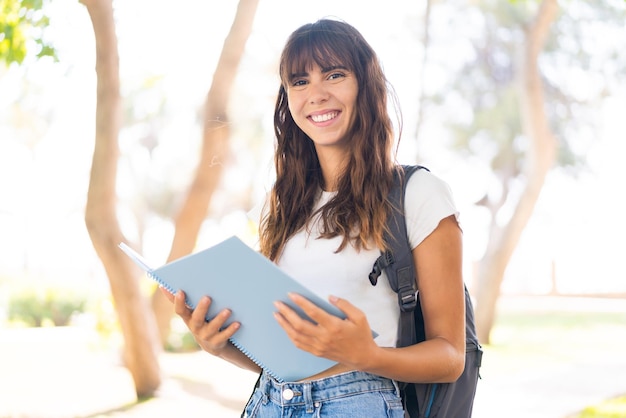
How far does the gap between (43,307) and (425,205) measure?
43.4 feet

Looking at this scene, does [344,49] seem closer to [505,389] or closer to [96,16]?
[96,16]

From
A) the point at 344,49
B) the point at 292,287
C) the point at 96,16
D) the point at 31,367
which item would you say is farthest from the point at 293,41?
the point at 31,367

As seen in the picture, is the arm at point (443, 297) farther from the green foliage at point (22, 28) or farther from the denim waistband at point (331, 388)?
the green foliage at point (22, 28)

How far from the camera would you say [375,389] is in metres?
1.63

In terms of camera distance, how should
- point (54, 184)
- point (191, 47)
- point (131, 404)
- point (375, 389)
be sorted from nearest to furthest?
point (375, 389), point (131, 404), point (191, 47), point (54, 184)

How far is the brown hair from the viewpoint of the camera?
5.67 feet

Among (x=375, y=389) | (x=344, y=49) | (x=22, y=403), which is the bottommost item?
(x=375, y=389)

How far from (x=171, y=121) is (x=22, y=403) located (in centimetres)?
1784

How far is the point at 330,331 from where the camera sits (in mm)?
1378

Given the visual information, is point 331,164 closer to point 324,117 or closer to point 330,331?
point 324,117

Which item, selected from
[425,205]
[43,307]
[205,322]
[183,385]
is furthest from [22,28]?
[43,307]

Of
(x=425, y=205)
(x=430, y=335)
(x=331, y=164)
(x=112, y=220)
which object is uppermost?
(x=112, y=220)

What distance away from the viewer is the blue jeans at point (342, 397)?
161 cm

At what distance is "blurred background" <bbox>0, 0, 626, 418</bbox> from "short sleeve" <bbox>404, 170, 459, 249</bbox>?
16 centimetres
